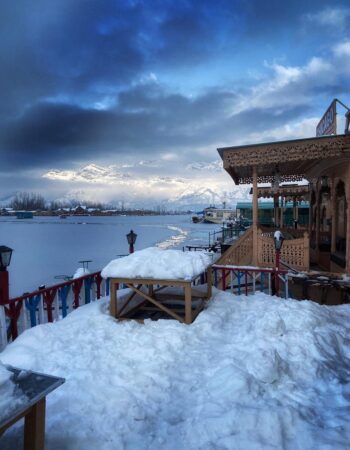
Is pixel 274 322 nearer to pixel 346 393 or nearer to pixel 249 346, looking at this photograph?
pixel 249 346

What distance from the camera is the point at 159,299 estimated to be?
7426 mm

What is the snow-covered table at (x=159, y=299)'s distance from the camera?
18.3 feet

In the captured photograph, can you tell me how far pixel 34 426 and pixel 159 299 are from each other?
499cm

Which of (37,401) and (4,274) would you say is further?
(4,274)

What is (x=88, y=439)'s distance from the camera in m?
2.95

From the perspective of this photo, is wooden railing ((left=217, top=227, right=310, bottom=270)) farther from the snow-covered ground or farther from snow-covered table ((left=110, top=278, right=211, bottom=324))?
the snow-covered ground

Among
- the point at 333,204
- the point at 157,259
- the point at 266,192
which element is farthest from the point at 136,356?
the point at 266,192

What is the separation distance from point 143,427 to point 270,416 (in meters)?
1.29

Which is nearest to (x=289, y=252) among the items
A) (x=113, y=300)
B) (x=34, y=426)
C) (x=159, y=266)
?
(x=159, y=266)

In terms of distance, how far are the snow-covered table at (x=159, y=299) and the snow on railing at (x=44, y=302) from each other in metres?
1.24

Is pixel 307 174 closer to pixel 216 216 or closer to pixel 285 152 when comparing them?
pixel 285 152

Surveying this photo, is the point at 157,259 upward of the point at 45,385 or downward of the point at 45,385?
upward

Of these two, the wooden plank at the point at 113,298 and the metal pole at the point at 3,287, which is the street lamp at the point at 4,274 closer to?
the metal pole at the point at 3,287

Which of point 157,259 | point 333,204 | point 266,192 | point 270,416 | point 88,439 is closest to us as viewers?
point 88,439
